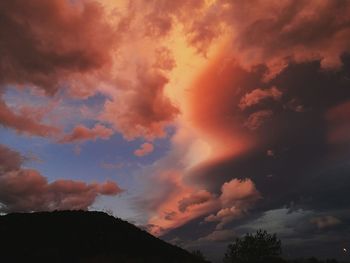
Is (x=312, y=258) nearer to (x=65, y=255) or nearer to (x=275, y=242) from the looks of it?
(x=275, y=242)

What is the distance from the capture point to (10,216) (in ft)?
227

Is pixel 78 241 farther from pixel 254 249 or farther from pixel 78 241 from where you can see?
pixel 254 249

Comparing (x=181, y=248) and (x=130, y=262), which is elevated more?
(x=181, y=248)

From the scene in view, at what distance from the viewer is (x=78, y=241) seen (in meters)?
60.8

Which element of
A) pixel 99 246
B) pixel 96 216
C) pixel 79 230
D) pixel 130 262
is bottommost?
pixel 130 262

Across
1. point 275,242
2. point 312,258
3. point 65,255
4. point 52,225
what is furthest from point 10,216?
point 312,258

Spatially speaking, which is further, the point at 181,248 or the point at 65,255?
the point at 181,248

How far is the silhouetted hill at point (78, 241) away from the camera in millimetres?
54719

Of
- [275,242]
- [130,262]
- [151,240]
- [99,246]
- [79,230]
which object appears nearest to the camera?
[130,262]

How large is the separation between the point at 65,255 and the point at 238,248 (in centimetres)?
6208

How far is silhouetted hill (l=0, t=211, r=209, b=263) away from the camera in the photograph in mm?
54719

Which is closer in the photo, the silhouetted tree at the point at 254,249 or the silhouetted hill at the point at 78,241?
the silhouetted hill at the point at 78,241

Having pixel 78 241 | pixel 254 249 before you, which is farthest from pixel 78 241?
pixel 254 249

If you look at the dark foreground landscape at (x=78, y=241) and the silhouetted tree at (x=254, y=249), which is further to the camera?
the silhouetted tree at (x=254, y=249)
